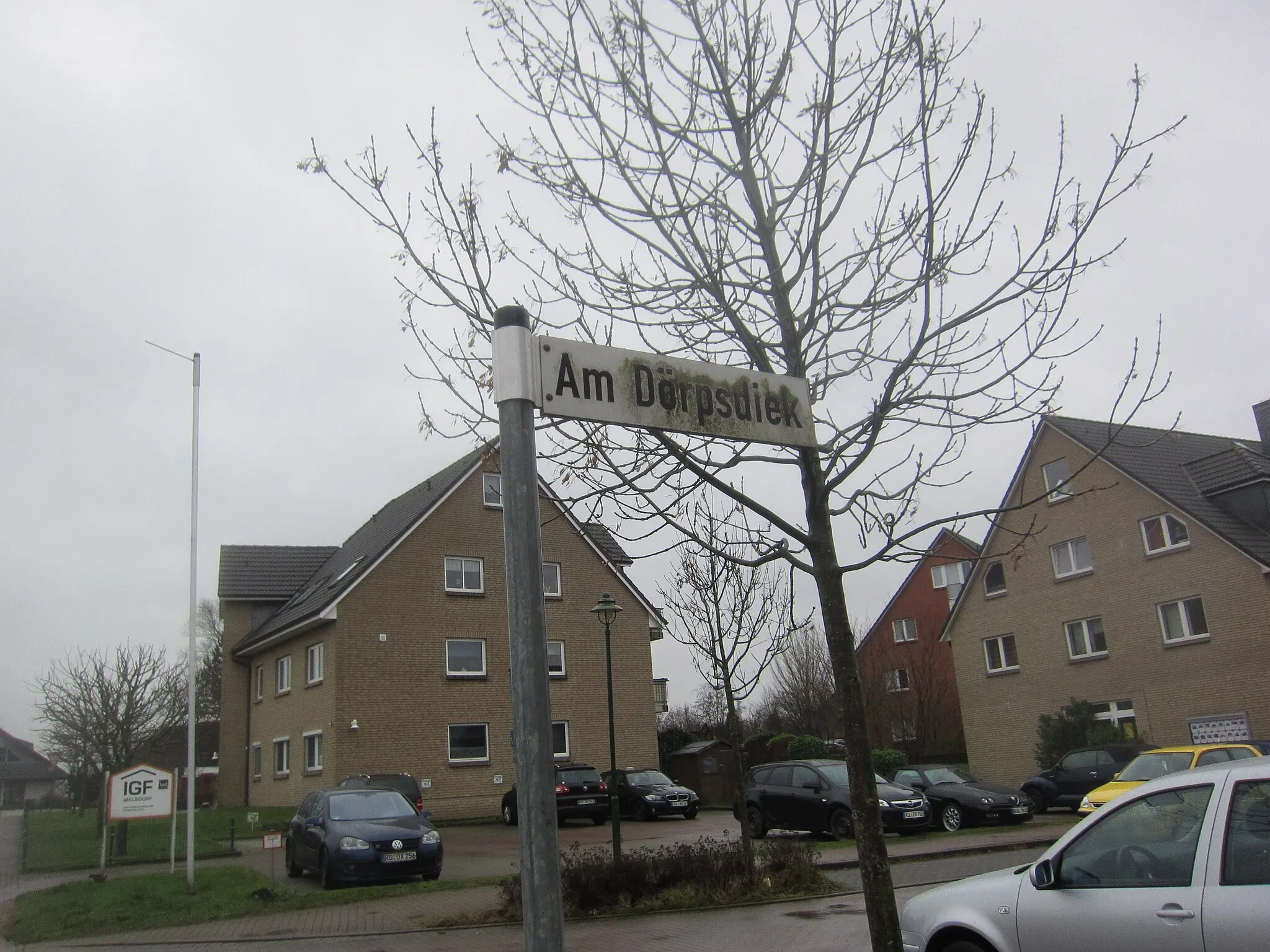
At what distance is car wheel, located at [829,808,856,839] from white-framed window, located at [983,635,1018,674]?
15285mm

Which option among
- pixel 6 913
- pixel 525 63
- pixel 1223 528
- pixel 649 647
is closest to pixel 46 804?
pixel 649 647

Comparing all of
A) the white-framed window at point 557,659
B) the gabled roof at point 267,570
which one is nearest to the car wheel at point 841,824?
the white-framed window at point 557,659

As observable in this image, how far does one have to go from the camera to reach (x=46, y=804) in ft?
223

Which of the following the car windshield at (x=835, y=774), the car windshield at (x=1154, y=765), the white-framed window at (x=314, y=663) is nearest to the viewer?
the car windshield at (x=1154, y=765)

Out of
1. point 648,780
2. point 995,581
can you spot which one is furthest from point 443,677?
point 995,581

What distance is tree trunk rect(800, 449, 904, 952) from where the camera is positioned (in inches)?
172

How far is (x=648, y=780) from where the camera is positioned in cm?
2853

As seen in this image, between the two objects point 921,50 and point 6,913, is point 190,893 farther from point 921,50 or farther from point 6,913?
point 921,50

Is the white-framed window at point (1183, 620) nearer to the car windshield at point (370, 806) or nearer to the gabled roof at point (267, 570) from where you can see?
the car windshield at point (370, 806)

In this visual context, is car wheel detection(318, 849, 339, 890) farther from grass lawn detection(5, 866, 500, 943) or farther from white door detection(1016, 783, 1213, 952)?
white door detection(1016, 783, 1213, 952)

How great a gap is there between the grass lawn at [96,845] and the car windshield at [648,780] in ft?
33.5

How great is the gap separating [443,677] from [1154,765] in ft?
62.2

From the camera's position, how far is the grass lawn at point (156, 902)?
13281mm

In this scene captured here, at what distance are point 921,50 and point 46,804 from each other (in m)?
77.3
